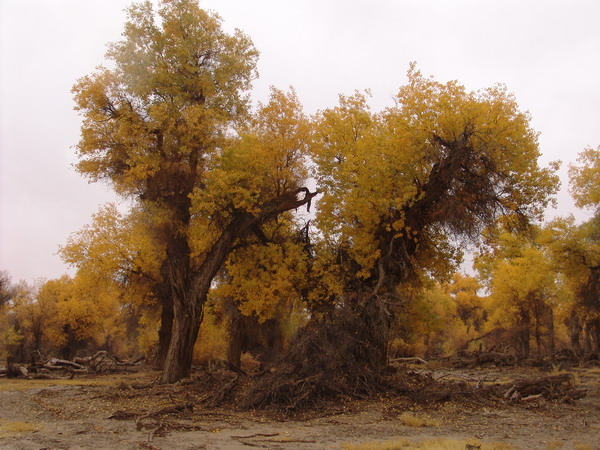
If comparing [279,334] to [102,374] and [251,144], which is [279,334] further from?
[251,144]

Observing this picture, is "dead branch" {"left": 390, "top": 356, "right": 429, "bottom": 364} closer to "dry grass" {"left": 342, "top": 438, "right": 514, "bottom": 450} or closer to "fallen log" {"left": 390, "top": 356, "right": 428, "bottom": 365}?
"fallen log" {"left": 390, "top": 356, "right": 428, "bottom": 365}

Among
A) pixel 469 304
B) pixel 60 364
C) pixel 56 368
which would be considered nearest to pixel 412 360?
pixel 56 368

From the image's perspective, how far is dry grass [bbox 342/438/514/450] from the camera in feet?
26.8

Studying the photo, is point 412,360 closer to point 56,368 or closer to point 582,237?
point 582,237

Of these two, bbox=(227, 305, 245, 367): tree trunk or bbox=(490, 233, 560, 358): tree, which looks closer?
bbox=(227, 305, 245, 367): tree trunk

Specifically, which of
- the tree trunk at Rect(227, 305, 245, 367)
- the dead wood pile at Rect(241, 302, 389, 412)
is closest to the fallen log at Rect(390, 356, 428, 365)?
the tree trunk at Rect(227, 305, 245, 367)

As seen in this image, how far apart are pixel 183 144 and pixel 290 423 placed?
35.4 feet

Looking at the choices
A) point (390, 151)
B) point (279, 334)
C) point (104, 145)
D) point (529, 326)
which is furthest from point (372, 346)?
point (529, 326)

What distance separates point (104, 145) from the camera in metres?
18.0

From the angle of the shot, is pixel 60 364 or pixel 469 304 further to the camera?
pixel 469 304

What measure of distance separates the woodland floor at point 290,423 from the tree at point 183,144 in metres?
4.92

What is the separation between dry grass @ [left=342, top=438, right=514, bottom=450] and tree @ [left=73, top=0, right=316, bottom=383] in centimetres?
1041

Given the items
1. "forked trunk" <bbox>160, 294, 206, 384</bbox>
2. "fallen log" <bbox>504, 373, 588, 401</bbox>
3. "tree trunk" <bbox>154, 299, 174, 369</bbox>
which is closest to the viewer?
"fallen log" <bbox>504, 373, 588, 401</bbox>

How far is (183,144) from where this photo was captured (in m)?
18.1
